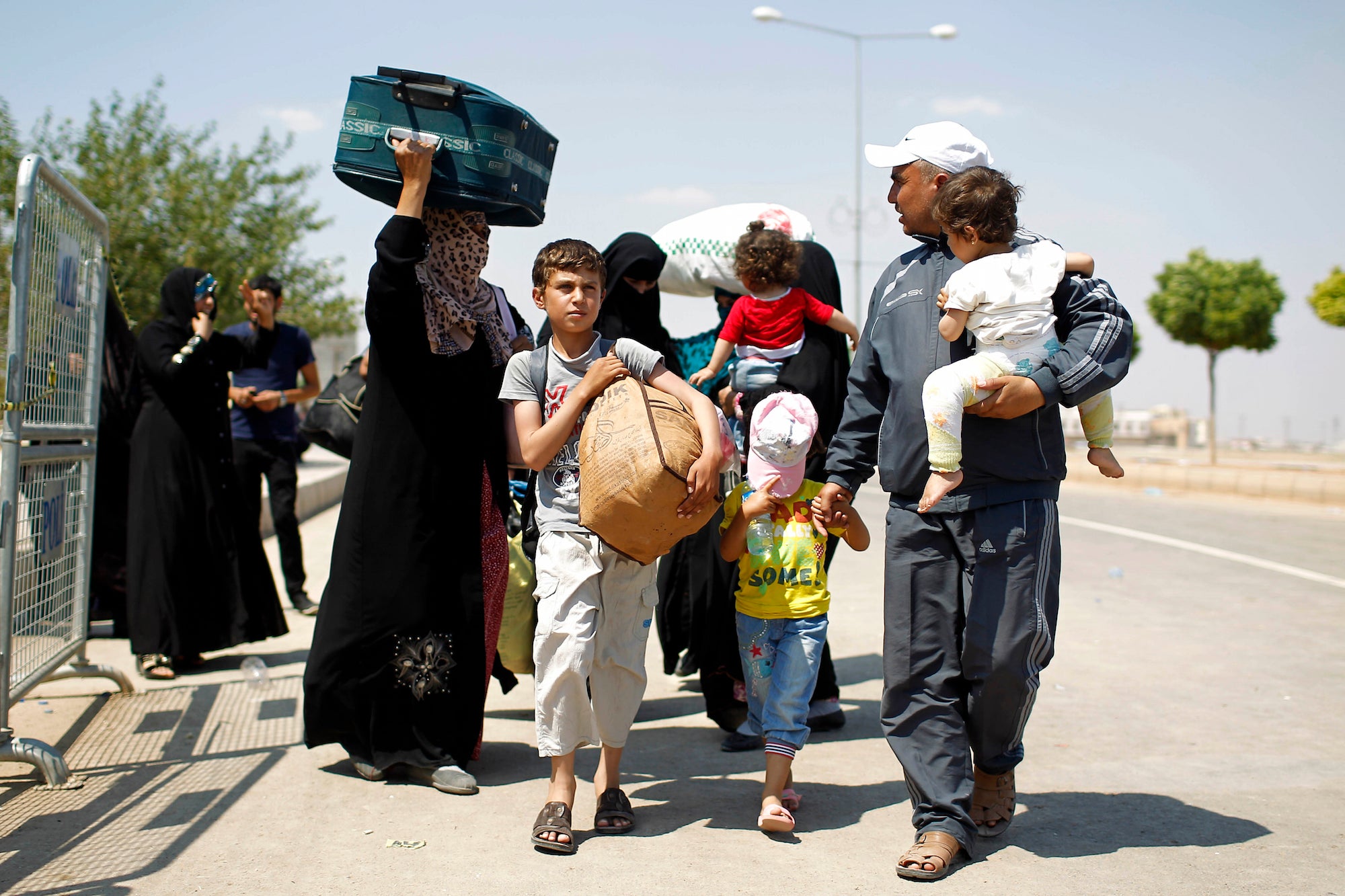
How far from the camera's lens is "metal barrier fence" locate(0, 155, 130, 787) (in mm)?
4023

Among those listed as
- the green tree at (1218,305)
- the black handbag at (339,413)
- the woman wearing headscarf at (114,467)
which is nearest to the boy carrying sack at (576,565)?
the black handbag at (339,413)

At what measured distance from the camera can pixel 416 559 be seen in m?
4.02

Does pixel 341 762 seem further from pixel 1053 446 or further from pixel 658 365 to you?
pixel 1053 446

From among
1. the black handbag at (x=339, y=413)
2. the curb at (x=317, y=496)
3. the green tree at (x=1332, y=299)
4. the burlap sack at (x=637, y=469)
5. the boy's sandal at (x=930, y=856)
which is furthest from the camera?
the green tree at (x=1332, y=299)

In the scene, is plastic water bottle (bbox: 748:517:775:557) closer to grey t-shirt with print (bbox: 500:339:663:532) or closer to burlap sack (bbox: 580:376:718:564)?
burlap sack (bbox: 580:376:718:564)

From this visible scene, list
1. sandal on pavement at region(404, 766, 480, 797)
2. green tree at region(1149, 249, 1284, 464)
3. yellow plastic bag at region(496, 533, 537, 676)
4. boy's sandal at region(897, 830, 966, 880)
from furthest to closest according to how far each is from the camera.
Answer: green tree at region(1149, 249, 1284, 464) < yellow plastic bag at region(496, 533, 537, 676) < sandal on pavement at region(404, 766, 480, 797) < boy's sandal at region(897, 830, 966, 880)

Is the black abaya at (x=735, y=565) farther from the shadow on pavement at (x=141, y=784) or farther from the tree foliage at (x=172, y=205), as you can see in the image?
the tree foliage at (x=172, y=205)

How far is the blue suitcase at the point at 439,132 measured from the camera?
3.67m

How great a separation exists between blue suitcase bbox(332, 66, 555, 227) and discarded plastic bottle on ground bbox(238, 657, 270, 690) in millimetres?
2960

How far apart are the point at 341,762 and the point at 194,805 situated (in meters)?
0.63

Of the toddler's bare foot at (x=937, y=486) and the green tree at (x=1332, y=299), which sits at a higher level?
the green tree at (x=1332, y=299)

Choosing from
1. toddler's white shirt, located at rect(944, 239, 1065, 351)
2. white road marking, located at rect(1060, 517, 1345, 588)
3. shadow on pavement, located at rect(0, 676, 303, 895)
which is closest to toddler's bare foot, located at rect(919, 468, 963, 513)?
toddler's white shirt, located at rect(944, 239, 1065, 351)

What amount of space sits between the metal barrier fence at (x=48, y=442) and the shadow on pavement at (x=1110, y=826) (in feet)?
10.7

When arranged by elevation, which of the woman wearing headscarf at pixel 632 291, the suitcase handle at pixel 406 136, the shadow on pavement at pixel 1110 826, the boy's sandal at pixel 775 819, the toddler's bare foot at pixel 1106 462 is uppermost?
the suitcase handle at pixel 406 136
